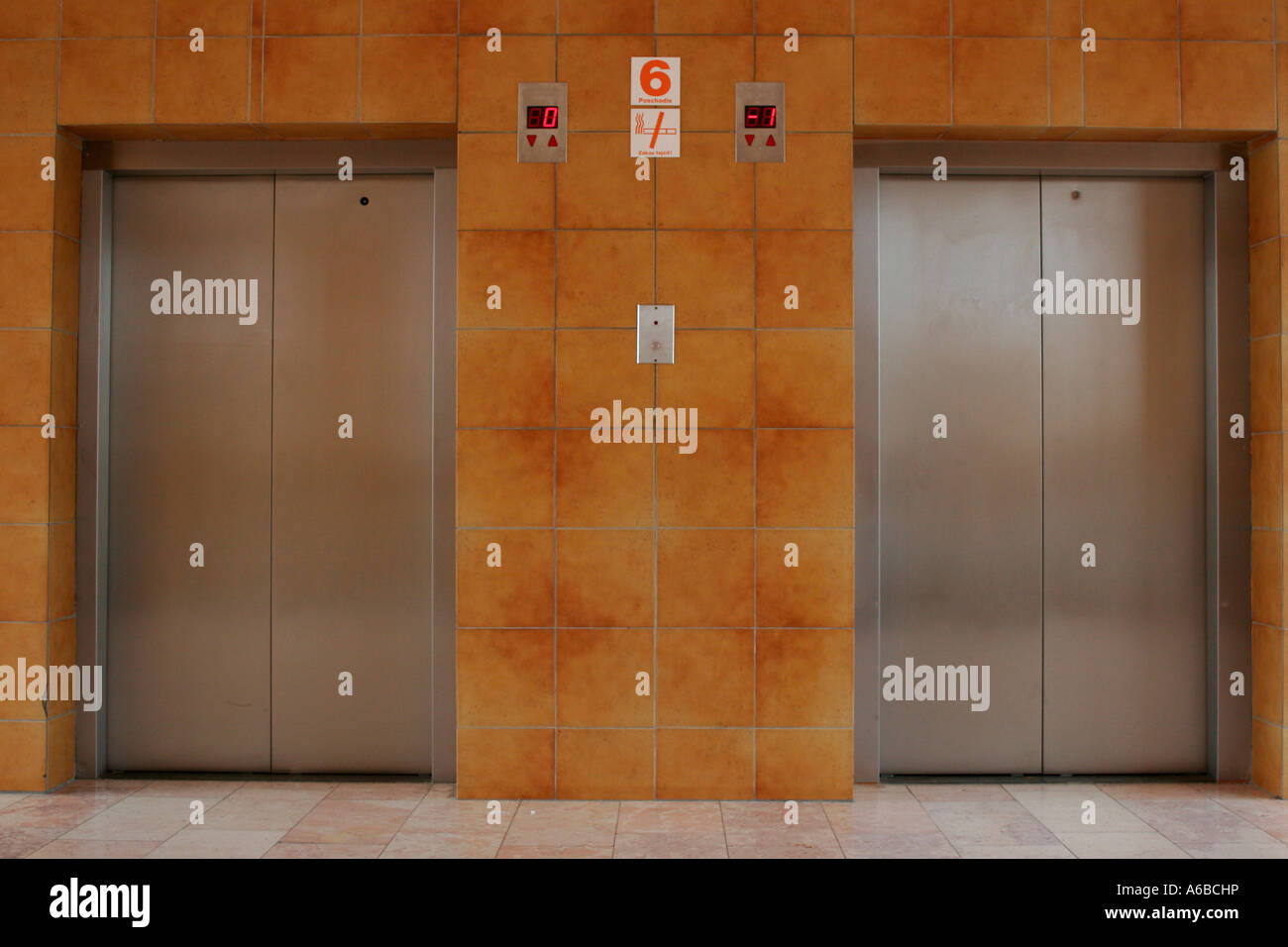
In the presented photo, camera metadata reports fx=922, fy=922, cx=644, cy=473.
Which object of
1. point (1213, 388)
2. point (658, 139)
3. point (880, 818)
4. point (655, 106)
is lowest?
point (880, 818)

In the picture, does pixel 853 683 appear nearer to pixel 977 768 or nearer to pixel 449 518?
pixel 977 768

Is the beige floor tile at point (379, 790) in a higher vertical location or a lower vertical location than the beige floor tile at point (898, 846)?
higher

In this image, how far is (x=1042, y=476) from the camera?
4.46 meters

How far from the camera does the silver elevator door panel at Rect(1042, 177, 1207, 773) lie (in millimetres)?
4430

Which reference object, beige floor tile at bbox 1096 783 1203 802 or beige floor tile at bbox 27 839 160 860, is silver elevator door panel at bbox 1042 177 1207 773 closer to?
beige floor tile at bbox 1096 783 1203 802

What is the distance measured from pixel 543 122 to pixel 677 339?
1155 mm

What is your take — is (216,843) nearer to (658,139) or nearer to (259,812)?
(259,812)

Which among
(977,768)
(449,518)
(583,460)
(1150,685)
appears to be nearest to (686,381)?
(583,460)

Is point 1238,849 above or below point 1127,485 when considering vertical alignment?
below

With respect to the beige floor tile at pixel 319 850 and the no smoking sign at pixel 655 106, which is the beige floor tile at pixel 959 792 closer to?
the beige floor tile at pixel 319 850

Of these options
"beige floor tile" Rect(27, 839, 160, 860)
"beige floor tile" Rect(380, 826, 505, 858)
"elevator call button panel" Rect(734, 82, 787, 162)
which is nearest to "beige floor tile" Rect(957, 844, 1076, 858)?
"beige floor tile" Rect(380, 826, 505, 858)

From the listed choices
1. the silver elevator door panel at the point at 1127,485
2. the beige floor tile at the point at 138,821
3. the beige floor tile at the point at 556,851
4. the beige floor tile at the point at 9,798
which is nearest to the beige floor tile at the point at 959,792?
the silver elevator door panel at the point at 1127,485

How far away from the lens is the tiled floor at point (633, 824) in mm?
3564

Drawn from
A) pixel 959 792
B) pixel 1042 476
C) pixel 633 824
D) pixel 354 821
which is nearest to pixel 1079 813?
pixel 959 792
